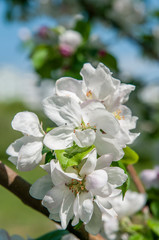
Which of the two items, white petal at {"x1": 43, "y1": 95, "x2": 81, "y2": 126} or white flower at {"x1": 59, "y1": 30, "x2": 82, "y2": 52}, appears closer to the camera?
white petal at {"x1": 43, "y1": 95, "x2": 81, "y2": 126}

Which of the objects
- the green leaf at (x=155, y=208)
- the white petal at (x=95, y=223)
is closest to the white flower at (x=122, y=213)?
the green leaf at (x=155, y=208)

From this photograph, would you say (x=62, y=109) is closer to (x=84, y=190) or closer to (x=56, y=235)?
(x=84, y=190)

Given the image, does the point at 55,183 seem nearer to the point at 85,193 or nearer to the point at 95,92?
the point at 85,193

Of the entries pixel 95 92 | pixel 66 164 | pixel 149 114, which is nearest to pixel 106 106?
pixel 95 92

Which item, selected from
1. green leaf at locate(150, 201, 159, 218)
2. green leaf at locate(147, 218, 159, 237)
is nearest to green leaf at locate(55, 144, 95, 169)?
green leaf at locate(147, 218, 159, 237)

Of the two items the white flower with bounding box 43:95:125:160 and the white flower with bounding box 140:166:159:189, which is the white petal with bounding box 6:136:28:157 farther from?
the white flower with bounding box 140:166:159:189

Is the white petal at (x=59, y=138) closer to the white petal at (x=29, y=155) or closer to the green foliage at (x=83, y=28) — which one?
the white petal at (x=29, y=155)
